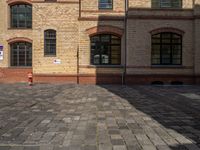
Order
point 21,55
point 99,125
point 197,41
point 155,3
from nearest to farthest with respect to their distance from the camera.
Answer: point 99,125, point 197,41, point 155,3, point 21,55

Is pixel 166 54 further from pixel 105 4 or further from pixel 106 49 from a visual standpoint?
pixel 105 4

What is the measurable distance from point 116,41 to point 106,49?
3.35 ft

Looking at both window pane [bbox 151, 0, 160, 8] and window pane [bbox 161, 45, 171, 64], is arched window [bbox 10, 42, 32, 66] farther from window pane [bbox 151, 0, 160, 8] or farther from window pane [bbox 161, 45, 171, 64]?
window pane [bbox 161, 45, 171, 64]

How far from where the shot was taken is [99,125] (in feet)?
29.5

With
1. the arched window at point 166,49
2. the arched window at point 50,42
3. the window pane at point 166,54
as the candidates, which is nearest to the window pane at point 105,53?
the arched window at point 166,49

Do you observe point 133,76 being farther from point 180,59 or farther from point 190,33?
point 190,33

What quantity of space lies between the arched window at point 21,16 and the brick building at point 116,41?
5.29ft

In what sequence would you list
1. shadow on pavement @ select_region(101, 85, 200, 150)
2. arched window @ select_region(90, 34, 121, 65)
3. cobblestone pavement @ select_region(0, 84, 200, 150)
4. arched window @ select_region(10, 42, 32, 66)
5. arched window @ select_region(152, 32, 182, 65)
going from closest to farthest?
1. cobblestone pavement @ select_region(0, 84, 200, 150)
2. shadow on pavement @ select_region(101, 85, 200, 150)
3. arched window @ select_region(152, 32, 182, 65)
4. arched window @ select_region(90, 34, 121, 65)
5. arched window @ select_region(10, 42, 32, 66)

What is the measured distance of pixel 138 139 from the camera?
7.44 meters

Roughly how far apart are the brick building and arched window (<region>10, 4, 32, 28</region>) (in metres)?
1.61

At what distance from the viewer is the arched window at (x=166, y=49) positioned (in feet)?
79.0

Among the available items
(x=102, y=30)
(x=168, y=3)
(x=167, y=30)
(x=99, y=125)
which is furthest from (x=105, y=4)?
(x=99, y=125)

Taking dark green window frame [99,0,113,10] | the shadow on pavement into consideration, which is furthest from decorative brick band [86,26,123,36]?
the shadow on pavement

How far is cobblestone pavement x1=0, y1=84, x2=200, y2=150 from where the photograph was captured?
705 cm
